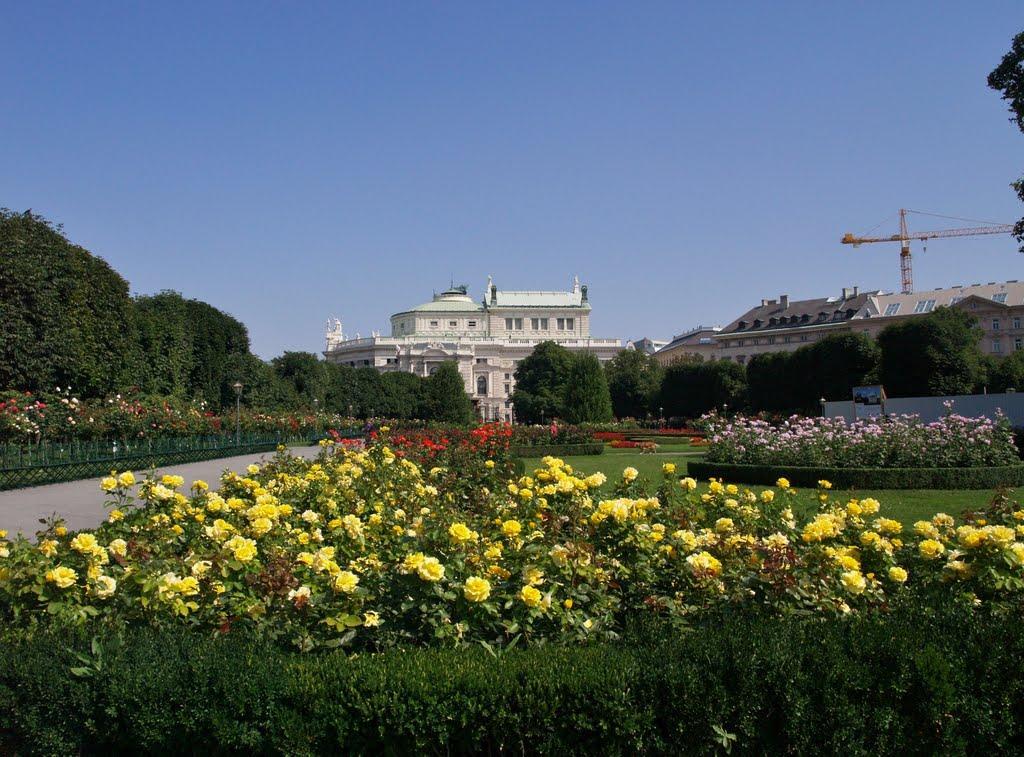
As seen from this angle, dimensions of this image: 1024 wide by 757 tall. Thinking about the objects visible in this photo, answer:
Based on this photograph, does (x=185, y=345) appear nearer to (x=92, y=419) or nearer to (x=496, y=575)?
(x=92, y=419)

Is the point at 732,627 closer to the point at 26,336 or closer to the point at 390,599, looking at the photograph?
the point at 390,599

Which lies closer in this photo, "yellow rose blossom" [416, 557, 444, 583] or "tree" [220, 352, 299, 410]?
"yellow rose blossom" [416, 557, 444, 583]

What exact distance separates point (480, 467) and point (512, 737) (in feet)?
23.7

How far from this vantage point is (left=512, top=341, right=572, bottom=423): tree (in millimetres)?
58062

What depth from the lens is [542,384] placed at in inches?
2355

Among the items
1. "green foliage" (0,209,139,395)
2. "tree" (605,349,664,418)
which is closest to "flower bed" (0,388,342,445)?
"green foliage" (0,209,139,395)

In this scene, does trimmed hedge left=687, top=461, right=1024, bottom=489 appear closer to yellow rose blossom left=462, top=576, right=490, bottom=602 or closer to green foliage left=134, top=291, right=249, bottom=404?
yellow rose blossom left=462, top=576, right=490, bottom=602

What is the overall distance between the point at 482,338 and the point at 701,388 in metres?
49.0

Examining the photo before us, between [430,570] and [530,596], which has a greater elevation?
[430,570]

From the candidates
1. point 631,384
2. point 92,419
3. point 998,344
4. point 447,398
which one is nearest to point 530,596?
point 92,419

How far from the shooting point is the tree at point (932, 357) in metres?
39.1

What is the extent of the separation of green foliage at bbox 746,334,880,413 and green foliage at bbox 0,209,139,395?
32955mm

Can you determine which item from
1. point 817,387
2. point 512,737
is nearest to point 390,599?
point 512,737

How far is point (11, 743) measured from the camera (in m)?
3.67
